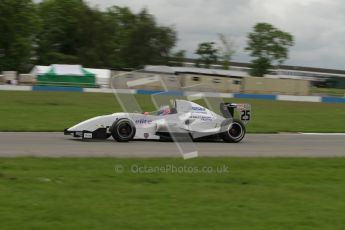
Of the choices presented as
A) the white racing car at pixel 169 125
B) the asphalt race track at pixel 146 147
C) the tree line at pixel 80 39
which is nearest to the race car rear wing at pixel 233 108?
the white racing car at pixel 169 125

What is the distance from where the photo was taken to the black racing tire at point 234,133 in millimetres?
13492

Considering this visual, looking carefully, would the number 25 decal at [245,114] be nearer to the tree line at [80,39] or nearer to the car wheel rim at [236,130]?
the car wheel rim at [236,130]

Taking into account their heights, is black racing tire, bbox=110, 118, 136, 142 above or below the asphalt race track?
above

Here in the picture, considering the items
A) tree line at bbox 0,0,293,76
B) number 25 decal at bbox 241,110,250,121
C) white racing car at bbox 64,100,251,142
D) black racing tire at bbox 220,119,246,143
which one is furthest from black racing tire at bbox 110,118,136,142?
tree line at bbox 0,0,293,76
